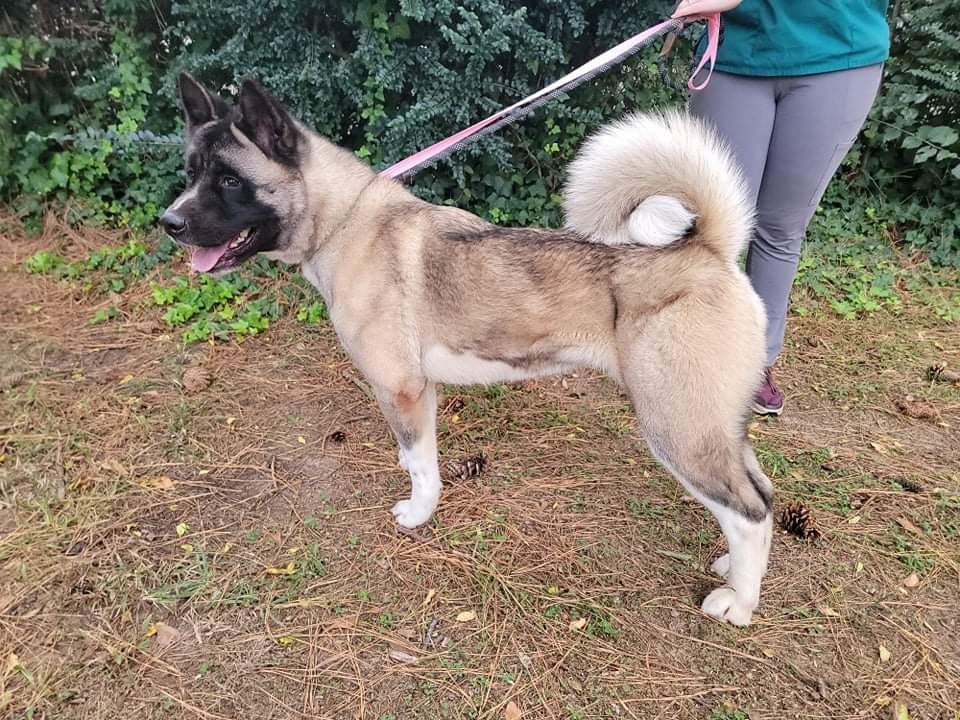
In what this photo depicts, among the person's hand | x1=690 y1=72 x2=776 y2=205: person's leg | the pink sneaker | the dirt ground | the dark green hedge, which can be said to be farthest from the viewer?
the dark green hedge

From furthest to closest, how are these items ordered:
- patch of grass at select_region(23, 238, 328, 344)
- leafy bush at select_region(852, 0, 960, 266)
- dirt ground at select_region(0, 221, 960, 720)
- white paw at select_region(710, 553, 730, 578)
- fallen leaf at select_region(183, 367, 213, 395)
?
leafy bush at select_region(852, 0, 960, 266), patch of grass at select_region(23, 238, 328, 344), fallen leaf at select_region(183, 367, 213, 395), white paw at select_region(710, 553, 730, 578), dirt ground at select_region(0, 221, 960, 720)

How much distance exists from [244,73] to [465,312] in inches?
110

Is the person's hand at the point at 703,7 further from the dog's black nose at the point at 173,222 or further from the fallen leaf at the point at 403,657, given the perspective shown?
the fallen leaf at the point at 403,657

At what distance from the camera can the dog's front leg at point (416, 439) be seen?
2.84 metres

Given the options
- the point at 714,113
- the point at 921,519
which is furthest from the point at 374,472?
the point at 921,519

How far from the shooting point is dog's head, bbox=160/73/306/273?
2.60 m

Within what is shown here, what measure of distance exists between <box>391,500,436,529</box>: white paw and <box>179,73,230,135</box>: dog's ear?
1990mm

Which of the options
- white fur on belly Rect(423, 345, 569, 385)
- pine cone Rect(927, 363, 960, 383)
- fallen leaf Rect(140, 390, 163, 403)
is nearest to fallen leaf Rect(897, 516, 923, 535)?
pine cone Rect(927, 363, 960, 383)

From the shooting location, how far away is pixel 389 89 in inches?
170

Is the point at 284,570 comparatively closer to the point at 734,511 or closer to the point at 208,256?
the point at 208,256

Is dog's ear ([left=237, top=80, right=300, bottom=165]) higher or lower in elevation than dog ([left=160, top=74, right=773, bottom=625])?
higher

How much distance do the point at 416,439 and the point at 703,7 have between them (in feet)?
7.54

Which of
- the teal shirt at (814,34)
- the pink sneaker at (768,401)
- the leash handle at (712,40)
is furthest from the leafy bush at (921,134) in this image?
the leash handle at (712,40)

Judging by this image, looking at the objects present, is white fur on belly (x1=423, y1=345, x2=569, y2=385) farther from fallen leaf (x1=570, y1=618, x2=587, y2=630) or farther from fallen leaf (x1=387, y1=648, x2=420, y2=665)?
fallen leaf (x1=387, y1=648, x2=420, y2=665)
